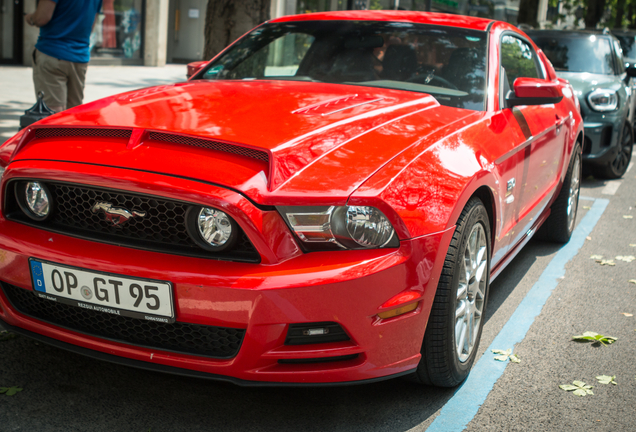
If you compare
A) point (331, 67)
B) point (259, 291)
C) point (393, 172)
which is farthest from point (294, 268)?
point (331, 67)

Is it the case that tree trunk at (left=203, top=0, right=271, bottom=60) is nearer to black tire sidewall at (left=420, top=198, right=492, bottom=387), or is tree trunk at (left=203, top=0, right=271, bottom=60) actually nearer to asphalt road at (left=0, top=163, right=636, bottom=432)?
asphalt road at (left=0, top=163, right=636, bottom=432)

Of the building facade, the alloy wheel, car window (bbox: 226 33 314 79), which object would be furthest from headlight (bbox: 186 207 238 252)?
the building facade

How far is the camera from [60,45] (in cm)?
602

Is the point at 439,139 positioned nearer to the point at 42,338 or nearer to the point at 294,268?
the point at 294,268

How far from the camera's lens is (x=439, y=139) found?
2.80m

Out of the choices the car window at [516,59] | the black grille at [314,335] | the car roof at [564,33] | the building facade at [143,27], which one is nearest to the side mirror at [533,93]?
the car window at [516,59]

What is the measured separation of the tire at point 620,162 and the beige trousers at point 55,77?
→ 5983 mm

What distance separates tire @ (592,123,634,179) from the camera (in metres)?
8.25

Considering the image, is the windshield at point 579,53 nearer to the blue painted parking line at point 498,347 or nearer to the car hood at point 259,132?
the blue painted parking line at point 498,347

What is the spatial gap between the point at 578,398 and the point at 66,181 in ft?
7.24

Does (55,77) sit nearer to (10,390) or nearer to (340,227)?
(10,390)

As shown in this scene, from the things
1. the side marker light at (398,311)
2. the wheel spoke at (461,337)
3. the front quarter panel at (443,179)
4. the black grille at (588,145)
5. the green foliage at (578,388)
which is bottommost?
the green foliage at (578,388)

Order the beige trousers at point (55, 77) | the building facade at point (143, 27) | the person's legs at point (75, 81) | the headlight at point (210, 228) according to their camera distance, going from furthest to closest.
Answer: the building facade at point (143, 27) < the person's legs at point (75, 81) < the beige trousers at point (55, 77) < the headlight at point (210, 228)

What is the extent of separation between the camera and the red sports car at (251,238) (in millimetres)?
2236
